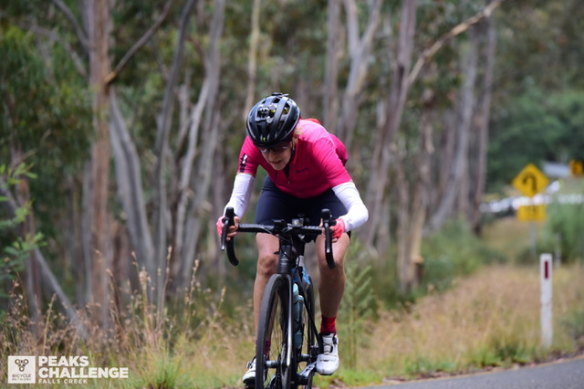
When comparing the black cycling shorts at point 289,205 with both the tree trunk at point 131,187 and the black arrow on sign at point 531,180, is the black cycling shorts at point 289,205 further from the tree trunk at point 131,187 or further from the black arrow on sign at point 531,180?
the black arrow on sign at point 531,180

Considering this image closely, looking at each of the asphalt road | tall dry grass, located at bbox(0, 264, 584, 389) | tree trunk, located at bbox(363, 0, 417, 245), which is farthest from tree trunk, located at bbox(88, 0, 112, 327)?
the asphalt road

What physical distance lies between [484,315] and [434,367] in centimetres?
235

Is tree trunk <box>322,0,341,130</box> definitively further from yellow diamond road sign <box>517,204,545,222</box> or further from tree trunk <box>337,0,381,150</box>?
yellow diamond road sign <box>517,204,545,222</box>

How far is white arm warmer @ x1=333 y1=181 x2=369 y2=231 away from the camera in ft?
17.7

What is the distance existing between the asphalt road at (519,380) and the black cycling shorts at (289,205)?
7.28ft

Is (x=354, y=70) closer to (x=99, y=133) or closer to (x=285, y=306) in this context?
(x=99, y=133)

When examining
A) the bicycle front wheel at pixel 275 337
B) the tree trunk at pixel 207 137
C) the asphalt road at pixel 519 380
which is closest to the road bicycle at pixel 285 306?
the bicycle front wheel at pixel 275 337

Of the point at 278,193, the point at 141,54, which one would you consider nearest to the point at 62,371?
the point at 278,193

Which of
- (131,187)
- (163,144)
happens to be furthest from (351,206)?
(131,187)

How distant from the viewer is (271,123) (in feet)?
17.4

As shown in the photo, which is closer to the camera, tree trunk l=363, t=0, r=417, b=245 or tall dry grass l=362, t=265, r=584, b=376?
tall dry grass l=362, t=265, r=584, b=376

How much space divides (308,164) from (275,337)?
3.47 feet

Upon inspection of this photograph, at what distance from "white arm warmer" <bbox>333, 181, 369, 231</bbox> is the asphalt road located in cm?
271

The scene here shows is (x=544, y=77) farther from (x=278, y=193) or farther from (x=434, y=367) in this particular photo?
(x=278, y=193)
